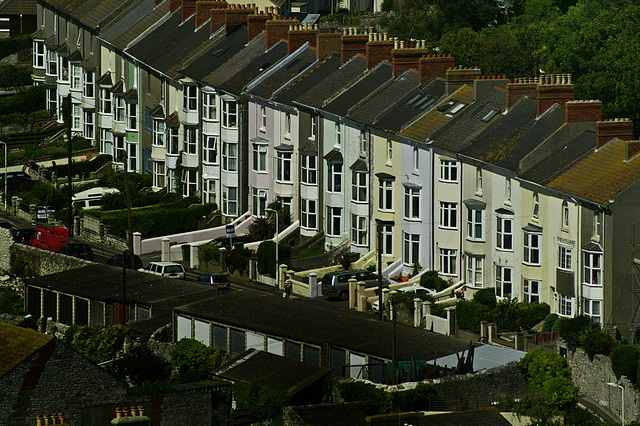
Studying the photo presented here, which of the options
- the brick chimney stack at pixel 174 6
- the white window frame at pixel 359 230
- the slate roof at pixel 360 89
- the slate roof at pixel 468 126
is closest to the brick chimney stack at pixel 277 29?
the slate roof at pixel 360 89

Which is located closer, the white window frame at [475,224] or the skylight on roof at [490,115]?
the white window frame at [475,224]

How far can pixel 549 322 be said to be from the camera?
2825 inches

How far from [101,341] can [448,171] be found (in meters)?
21.6

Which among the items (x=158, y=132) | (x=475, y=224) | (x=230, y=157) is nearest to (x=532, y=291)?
(x=475, y=224)

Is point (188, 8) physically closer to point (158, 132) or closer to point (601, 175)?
point (158, 132)

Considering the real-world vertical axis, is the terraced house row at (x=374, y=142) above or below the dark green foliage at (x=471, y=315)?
above

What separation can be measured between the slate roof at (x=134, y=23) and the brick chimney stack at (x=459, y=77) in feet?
102

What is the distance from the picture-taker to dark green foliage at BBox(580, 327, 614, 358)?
67125 millimetres

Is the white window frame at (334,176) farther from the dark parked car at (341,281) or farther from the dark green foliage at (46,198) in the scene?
the dark green foliage at (46,198)

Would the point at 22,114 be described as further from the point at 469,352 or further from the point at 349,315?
the point at 469,352

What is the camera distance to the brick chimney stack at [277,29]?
326 ft

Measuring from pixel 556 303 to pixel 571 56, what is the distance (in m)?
55.1

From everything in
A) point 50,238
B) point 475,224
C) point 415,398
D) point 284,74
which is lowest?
point 415,398

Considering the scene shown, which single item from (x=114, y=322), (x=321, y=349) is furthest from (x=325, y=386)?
(x=114, y=322)
